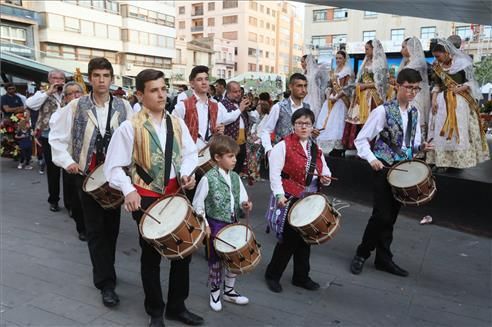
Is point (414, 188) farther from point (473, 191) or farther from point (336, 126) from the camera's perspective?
point (336, 126)

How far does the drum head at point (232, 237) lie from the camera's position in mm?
2990

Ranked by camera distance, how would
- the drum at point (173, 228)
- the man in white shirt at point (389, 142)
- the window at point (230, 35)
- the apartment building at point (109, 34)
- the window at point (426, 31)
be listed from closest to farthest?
the drum at point (173, 228) < the man in white shirt at point (389, 142) < the apartment building at point (109, 34) < the window at point (426, 31) < the window at point (230, 35)

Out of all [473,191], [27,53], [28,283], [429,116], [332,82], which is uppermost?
[27,53]

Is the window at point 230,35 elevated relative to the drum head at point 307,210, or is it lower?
elevated

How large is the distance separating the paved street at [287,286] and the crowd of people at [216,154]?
0.55ft

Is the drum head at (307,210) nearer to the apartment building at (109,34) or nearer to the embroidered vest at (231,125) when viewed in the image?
the embroidered vest at (231,125)

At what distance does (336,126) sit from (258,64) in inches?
2792

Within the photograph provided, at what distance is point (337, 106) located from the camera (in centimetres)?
696

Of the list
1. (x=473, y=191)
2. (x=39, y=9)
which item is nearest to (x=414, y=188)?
(x=473, y=191)

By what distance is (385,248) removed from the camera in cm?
→ 404

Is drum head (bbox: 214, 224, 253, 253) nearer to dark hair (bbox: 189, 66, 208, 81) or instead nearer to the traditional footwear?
the traditional footwear

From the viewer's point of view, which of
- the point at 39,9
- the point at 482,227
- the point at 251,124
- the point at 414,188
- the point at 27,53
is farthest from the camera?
the point at 39,9

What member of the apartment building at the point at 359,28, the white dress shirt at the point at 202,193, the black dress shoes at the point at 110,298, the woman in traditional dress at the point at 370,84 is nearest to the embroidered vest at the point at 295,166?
the white dress shirt at the point at 202,193

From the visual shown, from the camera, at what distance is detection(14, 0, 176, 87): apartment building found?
1396 inches
